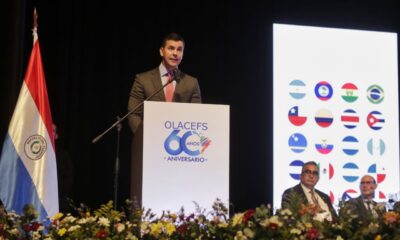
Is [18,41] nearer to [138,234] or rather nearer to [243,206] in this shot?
[243,206]

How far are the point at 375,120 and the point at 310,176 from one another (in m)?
1.68

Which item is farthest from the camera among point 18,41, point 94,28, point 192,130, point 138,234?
point 94,28

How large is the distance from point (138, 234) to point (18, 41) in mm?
4016

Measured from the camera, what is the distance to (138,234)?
8.05 feet

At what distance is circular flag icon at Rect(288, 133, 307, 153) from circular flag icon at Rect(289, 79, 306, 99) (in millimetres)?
378

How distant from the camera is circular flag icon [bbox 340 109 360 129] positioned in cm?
680

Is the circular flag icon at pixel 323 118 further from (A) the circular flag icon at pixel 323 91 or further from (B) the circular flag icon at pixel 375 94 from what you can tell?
(B) the circular flag icon at pixel 375 94

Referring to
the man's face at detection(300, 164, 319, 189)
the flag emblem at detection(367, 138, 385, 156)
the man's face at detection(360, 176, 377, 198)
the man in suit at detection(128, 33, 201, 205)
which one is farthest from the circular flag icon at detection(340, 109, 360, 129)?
the man in suit at detection(128, 33, 201, 205)

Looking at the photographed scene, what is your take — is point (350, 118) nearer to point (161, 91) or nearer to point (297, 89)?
point (297, 89)

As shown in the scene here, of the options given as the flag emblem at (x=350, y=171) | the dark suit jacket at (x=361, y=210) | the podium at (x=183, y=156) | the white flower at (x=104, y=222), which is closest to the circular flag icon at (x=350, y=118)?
the flag emblem at (x=350, y=171)

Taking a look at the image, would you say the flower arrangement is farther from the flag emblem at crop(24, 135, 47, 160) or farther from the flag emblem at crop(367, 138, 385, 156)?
the flag emblem at crop(367, 138, 385, 156)

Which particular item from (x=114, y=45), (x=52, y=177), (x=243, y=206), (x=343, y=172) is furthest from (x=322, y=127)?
(x=52, y=177)

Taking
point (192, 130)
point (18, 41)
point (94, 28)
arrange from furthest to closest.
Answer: point (94, 28) < point (18, 41) < point (192, 130)

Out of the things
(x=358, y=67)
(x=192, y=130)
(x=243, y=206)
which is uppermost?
(x=358, y=67)
